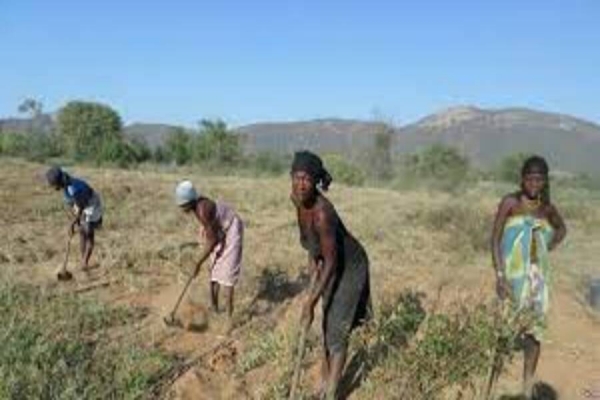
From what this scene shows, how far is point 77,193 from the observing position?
10.3 meters

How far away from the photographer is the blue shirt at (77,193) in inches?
407

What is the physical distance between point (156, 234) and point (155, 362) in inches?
302

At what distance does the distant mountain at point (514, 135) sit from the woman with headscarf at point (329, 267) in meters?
68.3

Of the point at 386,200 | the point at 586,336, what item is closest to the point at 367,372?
the point at 586,336

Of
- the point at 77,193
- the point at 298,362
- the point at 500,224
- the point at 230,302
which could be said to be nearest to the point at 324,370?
the point at 298,362

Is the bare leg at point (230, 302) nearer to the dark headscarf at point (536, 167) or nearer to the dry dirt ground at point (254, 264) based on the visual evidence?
the dry dirt ground at point (254, 264)

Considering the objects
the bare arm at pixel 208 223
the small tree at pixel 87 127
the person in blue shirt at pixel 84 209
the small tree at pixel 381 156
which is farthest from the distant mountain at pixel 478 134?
the bare arm at pixel 208 223

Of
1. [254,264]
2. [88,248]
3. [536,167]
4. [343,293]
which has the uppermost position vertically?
[536,167]

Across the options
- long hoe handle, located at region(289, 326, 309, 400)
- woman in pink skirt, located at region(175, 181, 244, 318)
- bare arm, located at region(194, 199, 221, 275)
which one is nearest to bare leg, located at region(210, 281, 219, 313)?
woman in pink skirt, located at region(175, 181, 244, 318)

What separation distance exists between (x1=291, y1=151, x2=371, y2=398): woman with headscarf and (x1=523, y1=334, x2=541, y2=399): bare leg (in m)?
1.05

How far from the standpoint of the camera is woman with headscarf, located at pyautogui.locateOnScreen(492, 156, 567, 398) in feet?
21.3

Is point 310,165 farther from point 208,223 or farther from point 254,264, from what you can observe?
point 254,264

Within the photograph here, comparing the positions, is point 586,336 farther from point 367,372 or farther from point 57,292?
point 57,292

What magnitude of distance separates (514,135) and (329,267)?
88930 mm
